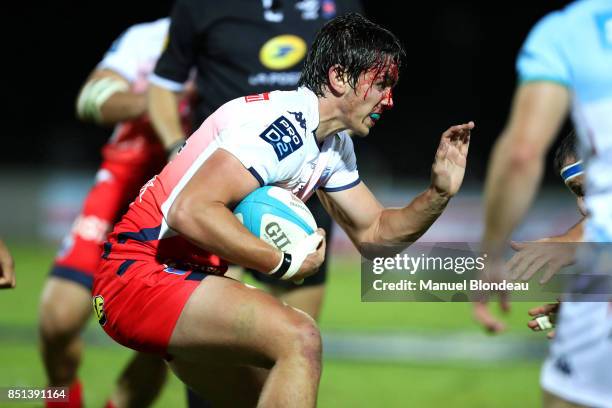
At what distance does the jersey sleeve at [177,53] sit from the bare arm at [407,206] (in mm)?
1569

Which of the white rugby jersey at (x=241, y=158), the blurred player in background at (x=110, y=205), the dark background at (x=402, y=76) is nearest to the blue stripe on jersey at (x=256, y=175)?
the white rugby jersey at (x=241, y=158)

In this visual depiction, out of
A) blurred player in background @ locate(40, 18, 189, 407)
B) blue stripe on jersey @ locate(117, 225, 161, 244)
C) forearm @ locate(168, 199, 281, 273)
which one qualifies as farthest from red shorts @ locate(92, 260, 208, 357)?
blurred player in background @ locate(40, 18, 189, 407)

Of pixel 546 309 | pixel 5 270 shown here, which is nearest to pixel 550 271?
pixel 546 309

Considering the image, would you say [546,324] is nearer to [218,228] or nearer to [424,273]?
[424,273]

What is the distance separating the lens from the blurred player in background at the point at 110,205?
5.94m

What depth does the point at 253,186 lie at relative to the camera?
12.6 feet

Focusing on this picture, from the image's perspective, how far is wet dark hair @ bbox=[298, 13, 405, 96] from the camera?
406 cm

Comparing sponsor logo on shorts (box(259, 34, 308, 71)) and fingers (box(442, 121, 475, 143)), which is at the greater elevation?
fingers (box(442, 121, 475, 143))

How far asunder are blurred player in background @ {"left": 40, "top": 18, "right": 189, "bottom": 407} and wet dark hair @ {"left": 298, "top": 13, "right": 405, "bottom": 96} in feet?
7.23

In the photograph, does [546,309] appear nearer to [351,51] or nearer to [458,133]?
[458,133]

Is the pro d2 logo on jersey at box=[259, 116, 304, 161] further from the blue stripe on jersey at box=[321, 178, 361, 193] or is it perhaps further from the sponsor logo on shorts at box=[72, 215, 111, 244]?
the sponsor logo on shorts at box=[72, 215, 111, 244]

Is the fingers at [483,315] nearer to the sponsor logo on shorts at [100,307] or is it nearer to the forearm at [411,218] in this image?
the forearm at [411,218]

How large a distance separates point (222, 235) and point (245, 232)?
0.10 m

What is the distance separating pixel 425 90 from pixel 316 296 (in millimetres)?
21275
